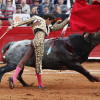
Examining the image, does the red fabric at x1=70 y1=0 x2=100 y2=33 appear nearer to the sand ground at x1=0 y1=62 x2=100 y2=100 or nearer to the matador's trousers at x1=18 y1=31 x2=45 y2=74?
the matador's trousers at x1=18 y1=31 x2=45 y2=74

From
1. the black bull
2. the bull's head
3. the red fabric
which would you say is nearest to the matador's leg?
the black bull

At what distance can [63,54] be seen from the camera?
6727mm

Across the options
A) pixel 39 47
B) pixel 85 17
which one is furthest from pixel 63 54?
pixel 85 17

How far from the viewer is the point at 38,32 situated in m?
6.36

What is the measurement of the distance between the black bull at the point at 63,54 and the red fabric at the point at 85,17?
0.36 metres

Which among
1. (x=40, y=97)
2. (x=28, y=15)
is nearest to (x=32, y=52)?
(x=40, y=97)

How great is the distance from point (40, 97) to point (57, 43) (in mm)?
1585

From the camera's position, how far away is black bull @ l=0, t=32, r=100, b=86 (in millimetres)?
6676

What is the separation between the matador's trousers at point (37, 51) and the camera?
6328 mm

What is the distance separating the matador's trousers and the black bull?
→ 32cm

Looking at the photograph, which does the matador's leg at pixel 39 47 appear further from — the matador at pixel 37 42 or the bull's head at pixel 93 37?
the bull's head at pixel 93 37

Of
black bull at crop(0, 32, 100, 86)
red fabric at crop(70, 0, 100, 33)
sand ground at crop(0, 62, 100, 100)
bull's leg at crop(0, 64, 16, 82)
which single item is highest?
red fabric at crop(70, 0, 100, 33)

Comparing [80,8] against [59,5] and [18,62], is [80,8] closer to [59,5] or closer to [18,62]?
[18,62]

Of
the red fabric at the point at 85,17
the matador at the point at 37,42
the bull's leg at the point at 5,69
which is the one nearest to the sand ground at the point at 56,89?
the bull's leg at the point at 5,69
